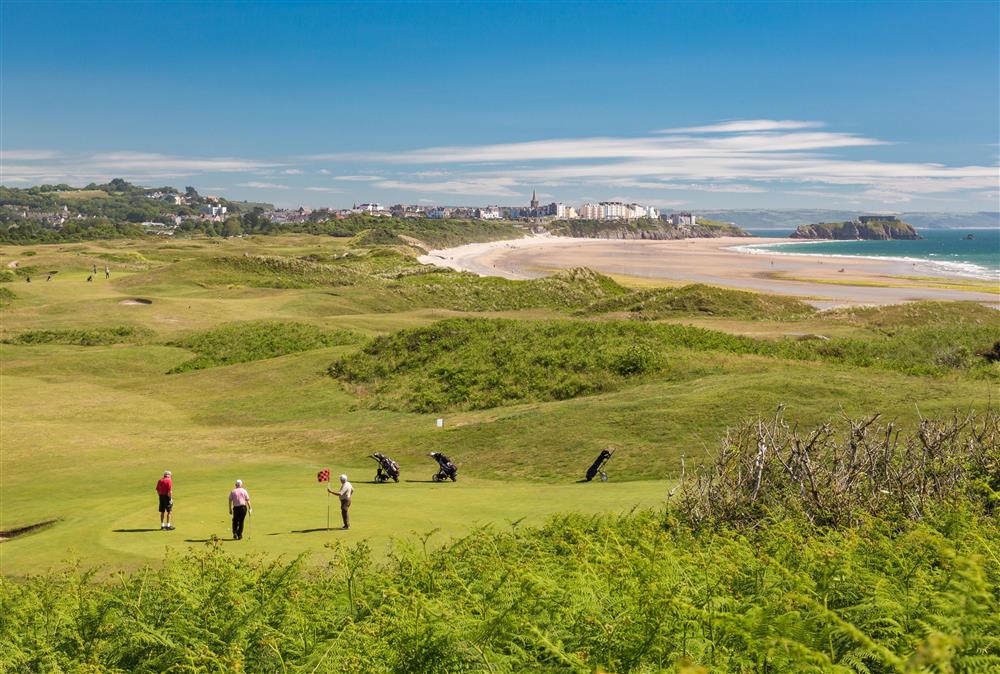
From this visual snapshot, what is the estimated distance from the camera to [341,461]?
104 feet

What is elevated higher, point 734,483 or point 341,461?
point 734,483

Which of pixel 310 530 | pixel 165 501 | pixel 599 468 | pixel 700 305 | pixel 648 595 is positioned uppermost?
pixel 648 595

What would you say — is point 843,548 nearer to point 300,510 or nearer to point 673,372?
point 300,510

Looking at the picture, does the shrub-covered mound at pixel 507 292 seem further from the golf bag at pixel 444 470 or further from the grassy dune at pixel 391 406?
the golf bag at pixel 444 470

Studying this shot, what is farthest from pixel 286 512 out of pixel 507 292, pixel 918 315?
pixel 507 292

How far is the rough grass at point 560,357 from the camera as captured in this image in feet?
130

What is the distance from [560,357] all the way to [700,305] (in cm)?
3452

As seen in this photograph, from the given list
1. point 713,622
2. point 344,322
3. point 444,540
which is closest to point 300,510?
point 444,540

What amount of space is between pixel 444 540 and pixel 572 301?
2816 inches

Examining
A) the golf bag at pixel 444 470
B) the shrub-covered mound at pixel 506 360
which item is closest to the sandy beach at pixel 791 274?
the shrub-covered mound at pixel 506 360

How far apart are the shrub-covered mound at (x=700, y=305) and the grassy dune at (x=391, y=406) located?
0.54 metres

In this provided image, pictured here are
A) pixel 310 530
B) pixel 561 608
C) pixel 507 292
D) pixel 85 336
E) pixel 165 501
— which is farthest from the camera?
pixel 507 292

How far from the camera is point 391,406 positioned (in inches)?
1603

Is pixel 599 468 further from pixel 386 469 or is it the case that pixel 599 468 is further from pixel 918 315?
pixel 918 315
